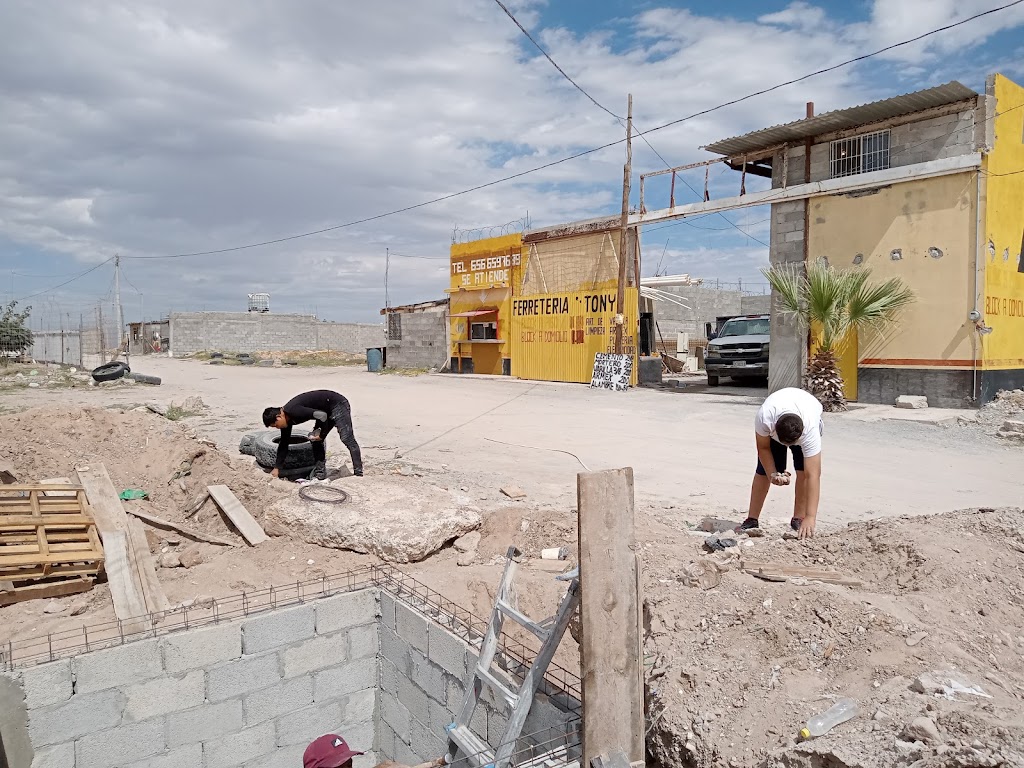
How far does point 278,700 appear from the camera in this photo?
17.4 feet

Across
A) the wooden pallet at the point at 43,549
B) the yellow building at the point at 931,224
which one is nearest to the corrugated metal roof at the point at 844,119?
the yellow building at the point at 931,224

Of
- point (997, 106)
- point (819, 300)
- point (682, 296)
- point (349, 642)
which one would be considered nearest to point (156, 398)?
point (349, 642)

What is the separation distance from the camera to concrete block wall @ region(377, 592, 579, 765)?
13.1 ft

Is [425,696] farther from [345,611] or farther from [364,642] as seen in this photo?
[345,611]

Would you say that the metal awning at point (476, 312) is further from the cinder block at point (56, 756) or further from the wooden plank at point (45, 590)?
the cinder block at point (56, 756)

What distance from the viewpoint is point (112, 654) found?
4.65 metres

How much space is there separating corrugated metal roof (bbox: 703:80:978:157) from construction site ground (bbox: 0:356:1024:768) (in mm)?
6221

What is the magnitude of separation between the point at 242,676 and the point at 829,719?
415 cm

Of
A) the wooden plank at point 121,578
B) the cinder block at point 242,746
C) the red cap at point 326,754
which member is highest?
the wooden plank at point 121,578

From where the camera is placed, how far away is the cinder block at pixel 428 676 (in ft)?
16.2

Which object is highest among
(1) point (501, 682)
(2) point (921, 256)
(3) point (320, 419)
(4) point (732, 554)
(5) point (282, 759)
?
(2) point (921, 256)

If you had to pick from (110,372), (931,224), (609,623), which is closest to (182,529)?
(609,623)

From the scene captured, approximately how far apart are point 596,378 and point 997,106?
11.9 meters

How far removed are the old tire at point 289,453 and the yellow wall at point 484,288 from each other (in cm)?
1798
